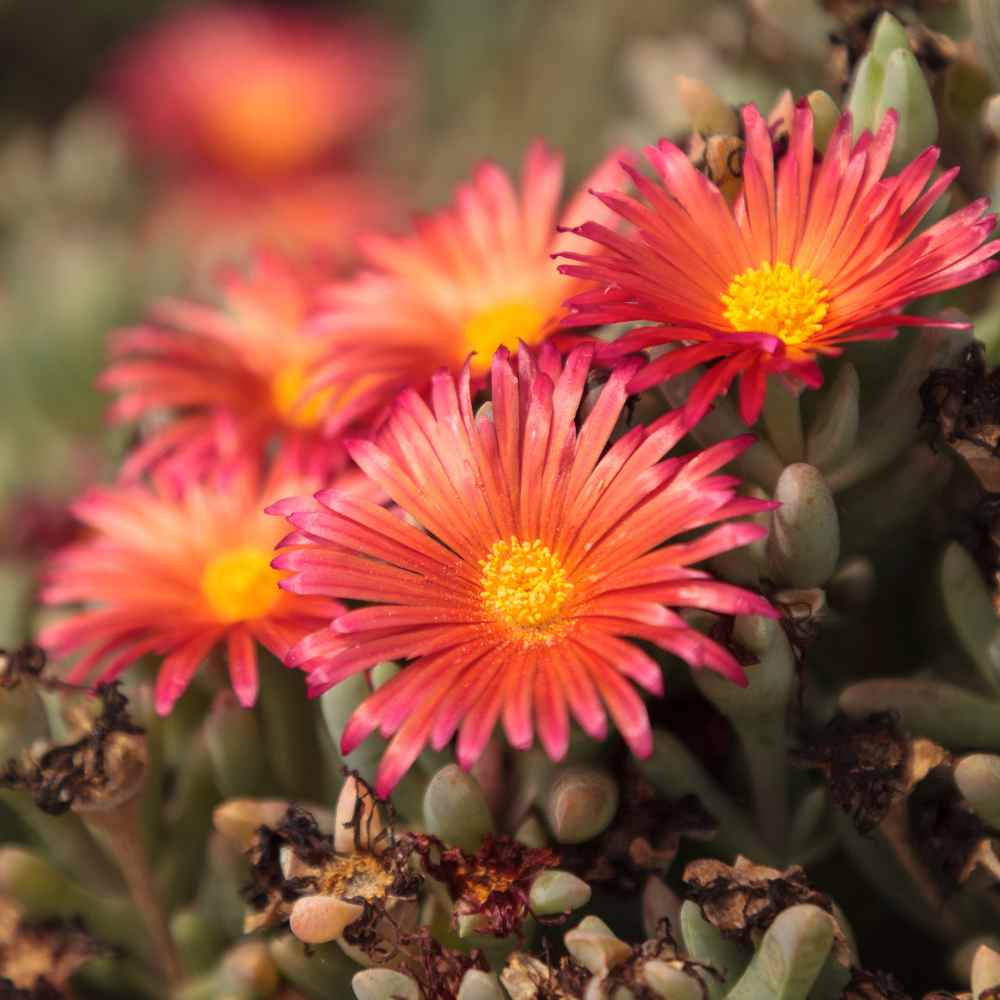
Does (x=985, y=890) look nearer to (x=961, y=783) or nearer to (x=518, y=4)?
(x=961, y=783)

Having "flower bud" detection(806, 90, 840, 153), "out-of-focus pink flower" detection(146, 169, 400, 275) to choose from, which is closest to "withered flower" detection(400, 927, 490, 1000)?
"flower bud" detection(806, 90, 840, 153)

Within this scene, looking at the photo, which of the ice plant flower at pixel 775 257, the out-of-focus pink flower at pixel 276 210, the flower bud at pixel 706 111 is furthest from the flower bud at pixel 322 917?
the out-of-focus pink flower at pixel 276 210

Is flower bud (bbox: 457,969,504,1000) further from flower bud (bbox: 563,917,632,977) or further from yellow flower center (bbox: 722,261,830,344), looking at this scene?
yellow flower center (bbox: 722,261,830,344)

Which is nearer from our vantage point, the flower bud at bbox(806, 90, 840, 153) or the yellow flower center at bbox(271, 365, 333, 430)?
the flower bud at bbox(806, 90, 840, 153)

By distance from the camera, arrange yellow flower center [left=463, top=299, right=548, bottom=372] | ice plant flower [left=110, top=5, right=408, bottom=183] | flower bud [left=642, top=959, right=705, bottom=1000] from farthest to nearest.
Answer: ice plant flower [left=110, top=5, right=408, bottom=183], yellow flower center [left=463, top=299, right=548, bottom=372], flower bud [left=642, top=959, right=705, bottom=1000]

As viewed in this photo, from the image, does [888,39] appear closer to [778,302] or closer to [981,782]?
[778,302]

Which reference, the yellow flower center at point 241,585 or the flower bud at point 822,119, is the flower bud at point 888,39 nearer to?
the flower bud at point 822,119

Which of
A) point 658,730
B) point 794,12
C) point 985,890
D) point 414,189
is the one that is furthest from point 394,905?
point 414,189
